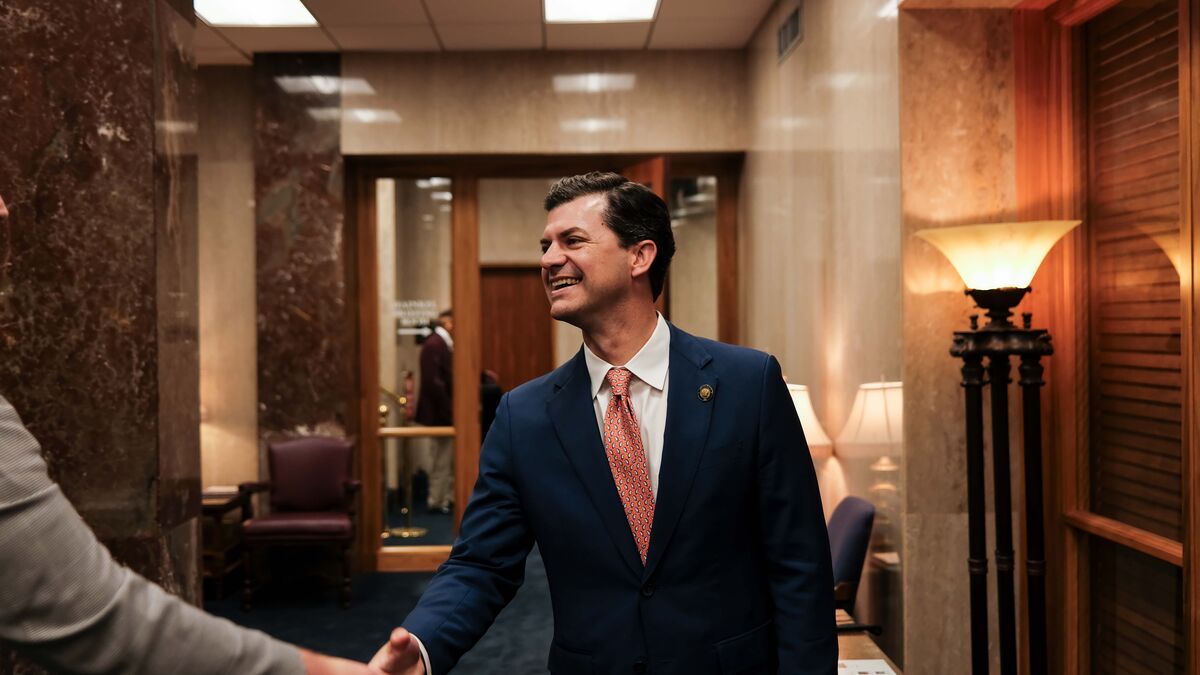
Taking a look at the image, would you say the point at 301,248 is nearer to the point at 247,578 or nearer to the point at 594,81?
the point at 247,578

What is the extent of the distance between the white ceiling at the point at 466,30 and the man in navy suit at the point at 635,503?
3902mm

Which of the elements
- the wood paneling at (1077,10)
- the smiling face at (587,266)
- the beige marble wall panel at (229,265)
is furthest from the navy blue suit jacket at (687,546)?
the beige marble wall panel at (229,265)

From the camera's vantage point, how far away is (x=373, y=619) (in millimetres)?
5414

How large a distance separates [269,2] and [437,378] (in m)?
2.61

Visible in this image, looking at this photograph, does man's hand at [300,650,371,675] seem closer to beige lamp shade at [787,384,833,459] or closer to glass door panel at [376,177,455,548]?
beige lamp shade at [787,384,833,459]

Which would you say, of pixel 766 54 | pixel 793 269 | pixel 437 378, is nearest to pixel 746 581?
pixel 793 269

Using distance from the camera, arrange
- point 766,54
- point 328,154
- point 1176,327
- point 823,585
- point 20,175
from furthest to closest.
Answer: point 328,154, point 766,54, point 1176,327, point 20,175, point 823,585

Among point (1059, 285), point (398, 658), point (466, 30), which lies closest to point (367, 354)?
point (466, 30)

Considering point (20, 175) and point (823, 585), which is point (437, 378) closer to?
point (20, 175)

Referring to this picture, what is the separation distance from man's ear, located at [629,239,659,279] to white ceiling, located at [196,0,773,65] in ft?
12.5

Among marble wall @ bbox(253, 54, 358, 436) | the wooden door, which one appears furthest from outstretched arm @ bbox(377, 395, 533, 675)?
the wooden door

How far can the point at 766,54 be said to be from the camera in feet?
18.7

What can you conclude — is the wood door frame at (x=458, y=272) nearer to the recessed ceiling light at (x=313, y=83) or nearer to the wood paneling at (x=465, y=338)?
the wood paneling at (x=465, y=338)

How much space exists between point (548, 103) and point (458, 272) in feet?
4.26
